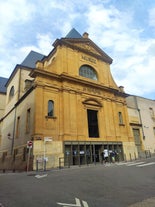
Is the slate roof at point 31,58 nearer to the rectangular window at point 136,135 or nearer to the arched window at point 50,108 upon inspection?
the arched window at point 50,108

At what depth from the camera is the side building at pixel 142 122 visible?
26.2 m

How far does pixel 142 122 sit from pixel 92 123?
11.0m

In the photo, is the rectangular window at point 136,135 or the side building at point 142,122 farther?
the side building at point 142,122

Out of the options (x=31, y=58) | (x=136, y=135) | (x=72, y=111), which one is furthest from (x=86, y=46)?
(x=136, y=135)

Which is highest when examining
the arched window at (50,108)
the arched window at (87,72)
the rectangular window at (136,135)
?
the arched window at (87,72)

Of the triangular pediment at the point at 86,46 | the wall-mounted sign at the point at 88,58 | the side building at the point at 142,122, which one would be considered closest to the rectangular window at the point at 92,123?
the side building at the point at 142,122

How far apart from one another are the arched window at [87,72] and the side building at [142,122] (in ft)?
26.2

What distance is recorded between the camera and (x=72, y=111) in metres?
19.5

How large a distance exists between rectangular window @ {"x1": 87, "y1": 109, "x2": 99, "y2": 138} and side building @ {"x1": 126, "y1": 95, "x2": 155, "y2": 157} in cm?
733

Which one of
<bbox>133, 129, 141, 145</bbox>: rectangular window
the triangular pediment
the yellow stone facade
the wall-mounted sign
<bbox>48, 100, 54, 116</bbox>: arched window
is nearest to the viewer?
the yellow stone facade

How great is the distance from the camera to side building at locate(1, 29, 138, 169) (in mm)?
17172

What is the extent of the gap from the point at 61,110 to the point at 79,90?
12.3 feet

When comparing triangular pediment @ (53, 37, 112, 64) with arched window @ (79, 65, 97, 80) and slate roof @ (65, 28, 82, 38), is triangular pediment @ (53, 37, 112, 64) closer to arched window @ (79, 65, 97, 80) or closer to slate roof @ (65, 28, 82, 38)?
arched window @ (79, 65, 97, 80)

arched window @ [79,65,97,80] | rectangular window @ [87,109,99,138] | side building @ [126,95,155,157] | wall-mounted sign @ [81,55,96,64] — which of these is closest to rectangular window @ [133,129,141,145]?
side building @ [126,95,155,157]
